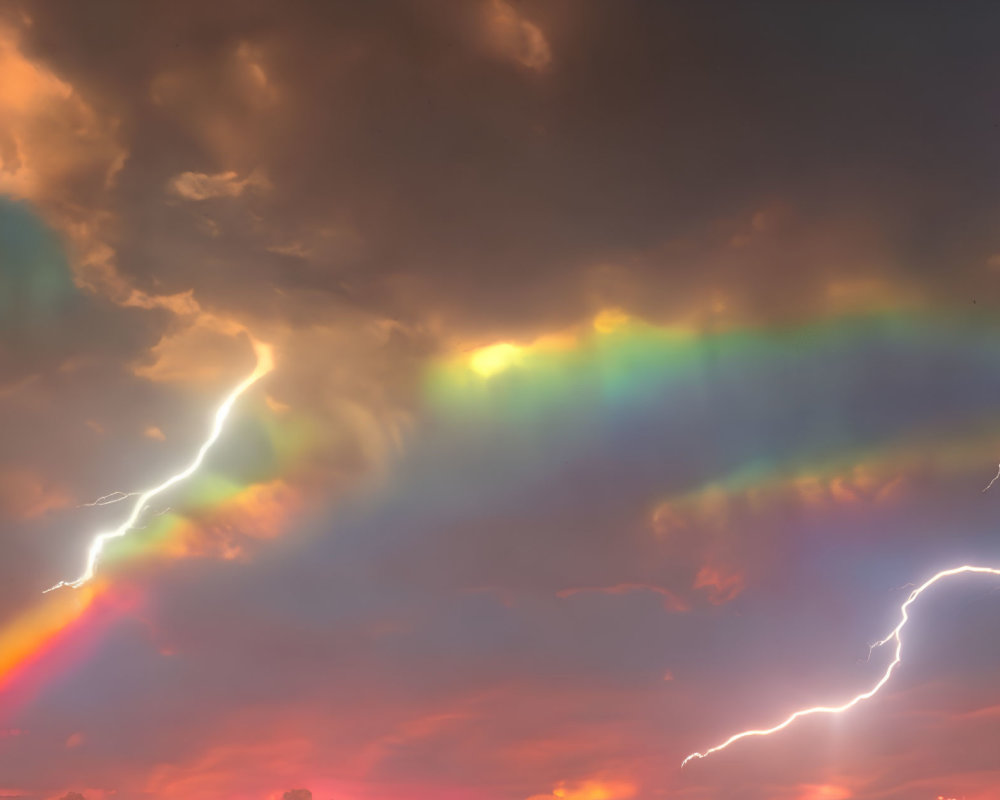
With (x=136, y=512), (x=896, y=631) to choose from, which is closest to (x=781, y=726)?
(x=896, y=631)

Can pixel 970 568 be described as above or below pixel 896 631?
above

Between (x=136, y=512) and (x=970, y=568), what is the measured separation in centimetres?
4429

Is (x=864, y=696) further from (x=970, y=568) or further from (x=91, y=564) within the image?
(x=91, y=564)

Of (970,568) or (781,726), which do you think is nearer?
(970,568)

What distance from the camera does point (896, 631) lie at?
33688mm

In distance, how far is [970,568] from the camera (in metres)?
34.2

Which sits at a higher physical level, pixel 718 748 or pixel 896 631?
pixel 896 631

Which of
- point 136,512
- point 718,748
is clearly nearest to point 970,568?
point 718,748

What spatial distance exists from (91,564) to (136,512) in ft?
11.5

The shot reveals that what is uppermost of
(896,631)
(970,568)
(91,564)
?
(91,564)

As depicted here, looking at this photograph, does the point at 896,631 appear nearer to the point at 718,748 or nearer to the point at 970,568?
the point at 970,568

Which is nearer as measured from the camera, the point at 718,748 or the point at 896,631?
the point at 896,631

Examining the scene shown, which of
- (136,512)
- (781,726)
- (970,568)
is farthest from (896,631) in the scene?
(136,512)

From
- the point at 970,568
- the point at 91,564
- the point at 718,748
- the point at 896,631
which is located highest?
the point at 91,564
